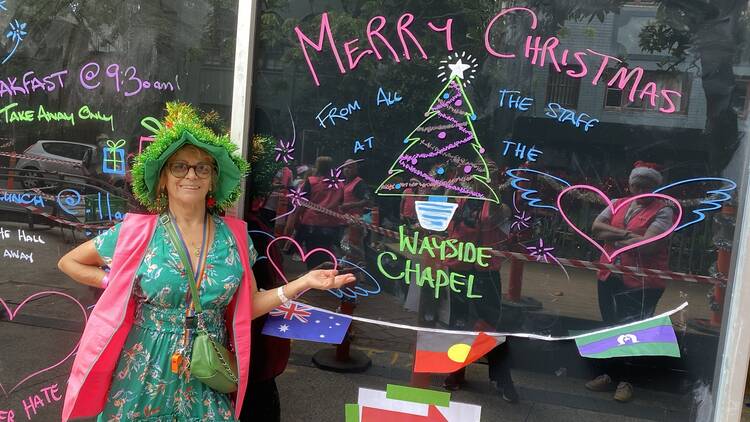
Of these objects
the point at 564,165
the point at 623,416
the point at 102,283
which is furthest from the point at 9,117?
the point at 623,416

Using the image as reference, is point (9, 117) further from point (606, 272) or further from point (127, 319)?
point (606, 272)

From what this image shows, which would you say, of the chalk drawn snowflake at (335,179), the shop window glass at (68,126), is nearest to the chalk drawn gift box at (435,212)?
the chalk drawn snowflake at (335,179)

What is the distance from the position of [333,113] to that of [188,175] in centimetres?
75

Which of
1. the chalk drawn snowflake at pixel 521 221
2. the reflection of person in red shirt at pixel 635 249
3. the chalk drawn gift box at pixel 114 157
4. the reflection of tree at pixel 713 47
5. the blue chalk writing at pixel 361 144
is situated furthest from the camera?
the chalk drawn gift box at pixel 114 157

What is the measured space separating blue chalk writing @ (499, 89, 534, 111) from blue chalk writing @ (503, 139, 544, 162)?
5.8 inches

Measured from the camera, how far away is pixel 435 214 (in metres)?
2.88

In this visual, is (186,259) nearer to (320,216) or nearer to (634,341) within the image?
(320,216)

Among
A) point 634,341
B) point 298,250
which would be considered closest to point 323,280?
point 298,250

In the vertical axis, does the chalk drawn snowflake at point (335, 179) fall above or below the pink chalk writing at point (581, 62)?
below

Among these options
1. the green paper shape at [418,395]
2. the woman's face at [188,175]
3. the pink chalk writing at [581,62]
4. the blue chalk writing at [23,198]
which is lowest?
the green paper shape at [418,395]

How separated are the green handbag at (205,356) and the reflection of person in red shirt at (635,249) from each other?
156 cm

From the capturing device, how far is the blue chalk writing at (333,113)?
293 centimetres

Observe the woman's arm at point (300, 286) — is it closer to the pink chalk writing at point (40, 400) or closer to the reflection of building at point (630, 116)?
the reflection of building at point (630, 116)

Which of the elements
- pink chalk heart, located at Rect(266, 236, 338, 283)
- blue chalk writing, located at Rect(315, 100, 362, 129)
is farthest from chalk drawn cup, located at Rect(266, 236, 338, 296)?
blue chalk writing, located at Rect(315, 100, 362, 129)
